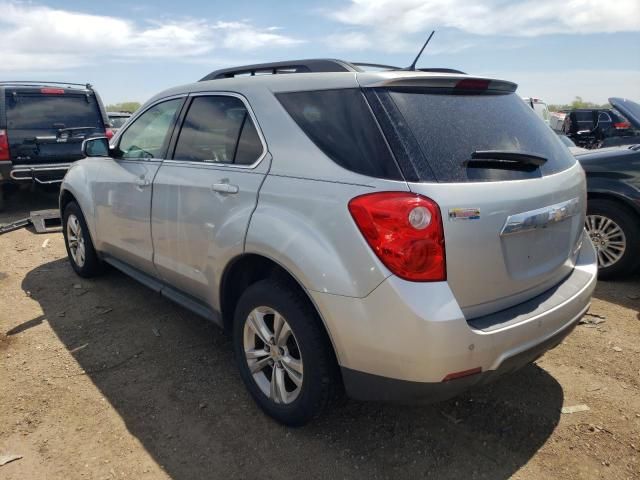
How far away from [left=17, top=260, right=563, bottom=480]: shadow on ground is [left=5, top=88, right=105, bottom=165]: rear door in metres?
5.00

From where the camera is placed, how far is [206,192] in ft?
9.53

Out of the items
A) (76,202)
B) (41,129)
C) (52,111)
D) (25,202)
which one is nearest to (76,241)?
(76,202)

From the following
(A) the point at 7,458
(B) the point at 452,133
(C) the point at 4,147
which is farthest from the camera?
(C) the point at 4,147

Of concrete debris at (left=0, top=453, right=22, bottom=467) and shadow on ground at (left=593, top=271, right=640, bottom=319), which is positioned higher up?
concrete debris at (left=0, top=453, right=22, bottom=467)

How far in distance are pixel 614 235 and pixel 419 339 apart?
357cm

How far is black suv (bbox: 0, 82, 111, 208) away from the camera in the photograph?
7.43 m

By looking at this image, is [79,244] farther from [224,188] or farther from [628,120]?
[628,120]

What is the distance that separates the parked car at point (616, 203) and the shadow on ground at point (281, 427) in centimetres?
209

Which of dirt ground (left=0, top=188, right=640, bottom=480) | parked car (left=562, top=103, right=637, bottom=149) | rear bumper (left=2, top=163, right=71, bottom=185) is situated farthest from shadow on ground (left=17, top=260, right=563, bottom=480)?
rear bumper (left=2, top=163, right=71, bottom=185)

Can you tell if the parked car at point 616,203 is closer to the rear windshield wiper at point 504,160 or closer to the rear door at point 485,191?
the rear door at point 485,191

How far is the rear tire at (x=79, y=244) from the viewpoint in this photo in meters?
4.63

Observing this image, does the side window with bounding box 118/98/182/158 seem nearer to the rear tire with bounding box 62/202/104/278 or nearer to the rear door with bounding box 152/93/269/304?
the rear door with bounding box 152/93/269/304

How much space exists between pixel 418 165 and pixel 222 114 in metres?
1.43

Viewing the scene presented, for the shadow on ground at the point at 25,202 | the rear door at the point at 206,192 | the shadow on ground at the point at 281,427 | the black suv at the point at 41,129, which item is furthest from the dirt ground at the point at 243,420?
the shadow on ground at the point at 25,202
